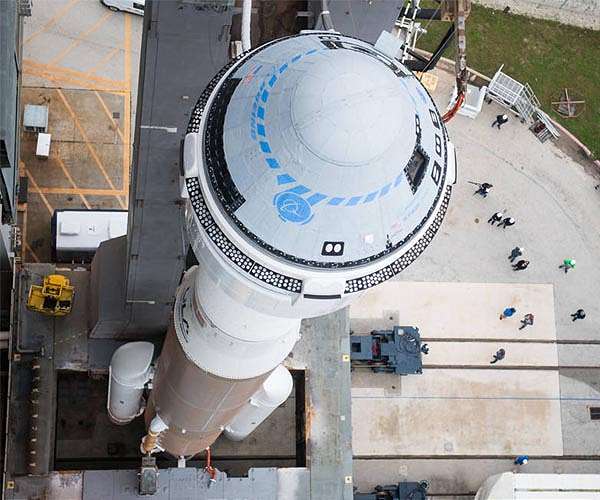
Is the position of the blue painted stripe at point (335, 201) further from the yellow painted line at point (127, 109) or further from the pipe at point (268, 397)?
the yellow painted line at point (127, 109)

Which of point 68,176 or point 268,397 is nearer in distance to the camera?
point 268,397

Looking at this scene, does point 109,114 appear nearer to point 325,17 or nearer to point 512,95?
point 512,95

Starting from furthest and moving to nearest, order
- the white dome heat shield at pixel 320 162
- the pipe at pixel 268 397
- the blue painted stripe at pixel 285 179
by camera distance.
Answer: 1. the pipe at pixel 268 397
2. the blue painted stripe at pixel 285 179
3. the white dome heat shield at pixel 320 162

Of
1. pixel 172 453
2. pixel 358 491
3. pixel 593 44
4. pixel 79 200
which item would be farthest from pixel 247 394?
pixel 593 44

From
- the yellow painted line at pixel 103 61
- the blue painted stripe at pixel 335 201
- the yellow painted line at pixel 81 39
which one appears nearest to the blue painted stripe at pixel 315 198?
the blue painted stripe at pixel 335 201

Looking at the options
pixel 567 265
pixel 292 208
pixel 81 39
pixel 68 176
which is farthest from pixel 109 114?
pixel 292 208

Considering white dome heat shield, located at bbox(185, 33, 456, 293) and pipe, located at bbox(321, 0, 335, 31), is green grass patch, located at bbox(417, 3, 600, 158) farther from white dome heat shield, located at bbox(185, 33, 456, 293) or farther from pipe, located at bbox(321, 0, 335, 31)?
white dome heat shield, located at bbox(185, 33, 456, 293)

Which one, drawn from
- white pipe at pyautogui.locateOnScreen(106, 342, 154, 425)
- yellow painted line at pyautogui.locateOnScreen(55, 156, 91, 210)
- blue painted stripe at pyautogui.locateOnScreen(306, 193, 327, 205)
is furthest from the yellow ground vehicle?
blue painted stripe at pyautogui.locateOnScreen(306, 193, 327, 205)
